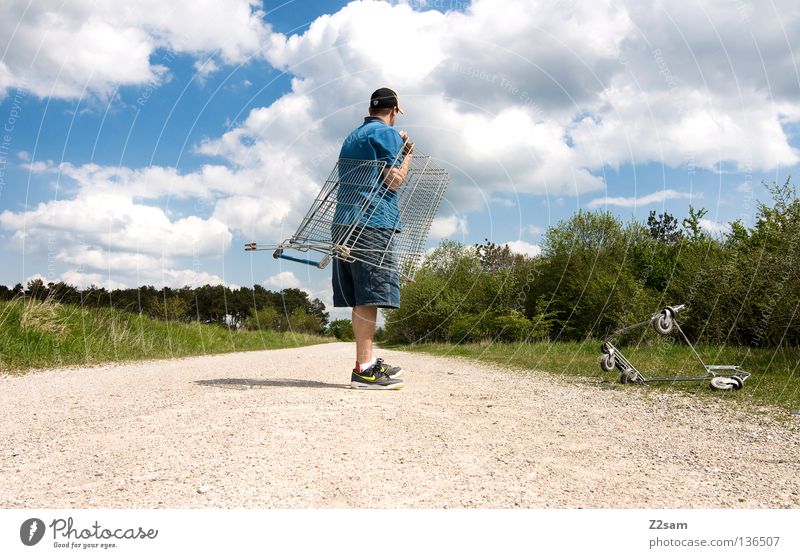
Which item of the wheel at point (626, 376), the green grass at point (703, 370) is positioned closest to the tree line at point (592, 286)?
the green grass at point (703, 370)

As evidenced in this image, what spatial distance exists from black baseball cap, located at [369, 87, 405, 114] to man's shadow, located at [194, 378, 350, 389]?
Result: 10.9 ft

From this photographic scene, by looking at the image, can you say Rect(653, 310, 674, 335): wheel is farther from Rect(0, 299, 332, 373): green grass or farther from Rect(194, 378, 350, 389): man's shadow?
Rect(0, 299, 332, 373): green grass

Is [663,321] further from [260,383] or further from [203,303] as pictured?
[203,303]

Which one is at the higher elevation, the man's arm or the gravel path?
the man's arm

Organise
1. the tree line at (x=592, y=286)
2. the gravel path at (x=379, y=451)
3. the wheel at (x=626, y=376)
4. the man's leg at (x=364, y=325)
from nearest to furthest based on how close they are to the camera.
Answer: the gravel path at (x=379, y=451), the man's leg at (x=364, y=325), the wheel at (x=626, y=376), the tree line at (x=592, y=286)

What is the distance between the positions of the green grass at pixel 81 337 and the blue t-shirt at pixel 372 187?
251 inches

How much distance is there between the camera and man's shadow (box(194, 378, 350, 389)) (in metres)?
7.07

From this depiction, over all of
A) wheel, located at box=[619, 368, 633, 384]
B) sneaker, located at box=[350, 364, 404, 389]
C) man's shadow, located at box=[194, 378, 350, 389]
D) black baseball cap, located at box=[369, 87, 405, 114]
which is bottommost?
wheel, located at box=[619, 368, 633, 384]

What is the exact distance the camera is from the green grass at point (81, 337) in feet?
34.2

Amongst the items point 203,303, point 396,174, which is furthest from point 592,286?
point 396,174

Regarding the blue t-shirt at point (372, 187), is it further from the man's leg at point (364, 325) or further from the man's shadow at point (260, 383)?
the man's shadow at point (260, 383)

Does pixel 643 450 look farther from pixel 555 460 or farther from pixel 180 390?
pixel 180 390

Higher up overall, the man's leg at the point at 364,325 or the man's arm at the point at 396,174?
the man's arm at the point at 396,174

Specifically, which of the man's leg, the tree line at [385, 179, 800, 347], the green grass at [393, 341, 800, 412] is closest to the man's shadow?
the man's leg
